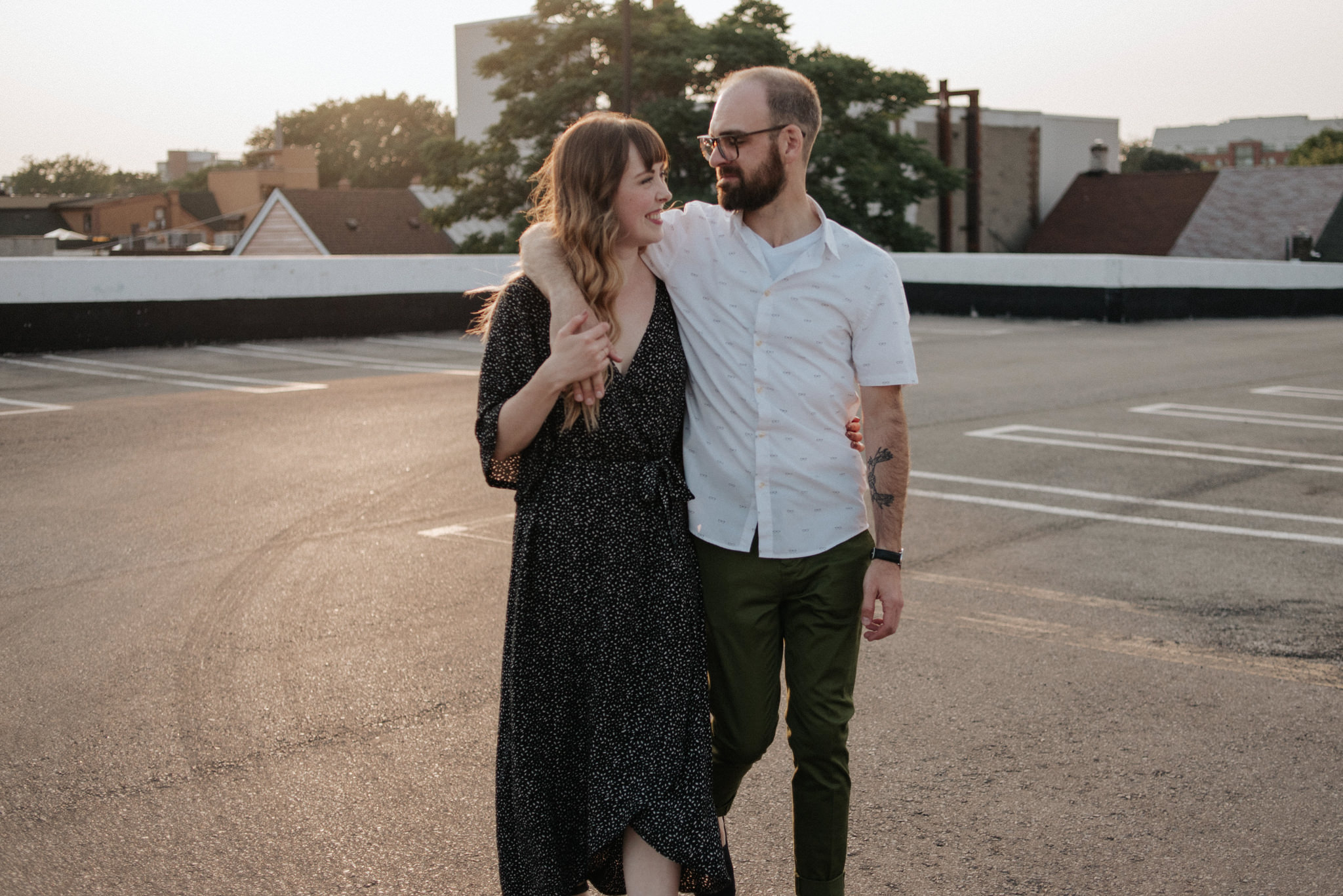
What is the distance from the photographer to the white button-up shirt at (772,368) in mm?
2750

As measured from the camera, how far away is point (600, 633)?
2643 mm

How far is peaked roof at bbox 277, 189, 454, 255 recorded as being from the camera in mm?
51219

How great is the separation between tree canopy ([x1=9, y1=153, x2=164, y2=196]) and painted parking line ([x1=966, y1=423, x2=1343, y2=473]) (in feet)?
502

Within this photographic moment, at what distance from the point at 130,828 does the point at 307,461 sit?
18.3 feet

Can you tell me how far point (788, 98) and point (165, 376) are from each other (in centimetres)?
1209

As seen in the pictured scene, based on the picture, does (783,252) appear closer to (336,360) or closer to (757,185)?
(757,185)

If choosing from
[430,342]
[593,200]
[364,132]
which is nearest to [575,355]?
[593,200]

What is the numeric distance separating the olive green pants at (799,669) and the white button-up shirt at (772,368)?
60mm

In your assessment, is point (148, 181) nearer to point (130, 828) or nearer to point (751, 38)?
point (751, 38)

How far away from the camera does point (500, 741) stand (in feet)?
9.03

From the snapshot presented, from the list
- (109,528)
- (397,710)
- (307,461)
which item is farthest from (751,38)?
(397,710)

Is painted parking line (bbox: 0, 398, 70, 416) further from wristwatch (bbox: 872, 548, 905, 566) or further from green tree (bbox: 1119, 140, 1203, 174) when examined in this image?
green tree (bbox: 1119, 140, 1203, 174)

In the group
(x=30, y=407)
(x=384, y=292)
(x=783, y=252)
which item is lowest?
(x=30, y=407)

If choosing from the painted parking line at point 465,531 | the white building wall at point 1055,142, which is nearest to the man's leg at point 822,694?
the painted parking line at point 465,531
